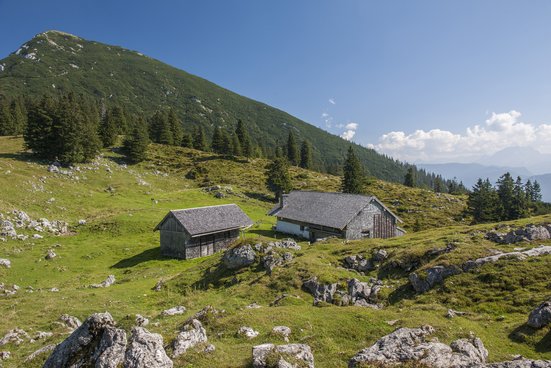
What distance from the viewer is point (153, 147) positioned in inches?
4675

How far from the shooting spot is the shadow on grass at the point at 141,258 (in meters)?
42.0

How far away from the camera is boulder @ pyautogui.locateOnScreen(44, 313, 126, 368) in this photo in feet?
36.0

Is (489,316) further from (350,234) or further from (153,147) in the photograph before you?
(153,147)

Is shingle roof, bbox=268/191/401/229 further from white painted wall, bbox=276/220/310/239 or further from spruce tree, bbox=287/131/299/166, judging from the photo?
spruce tree, bbox=287/131/299/166

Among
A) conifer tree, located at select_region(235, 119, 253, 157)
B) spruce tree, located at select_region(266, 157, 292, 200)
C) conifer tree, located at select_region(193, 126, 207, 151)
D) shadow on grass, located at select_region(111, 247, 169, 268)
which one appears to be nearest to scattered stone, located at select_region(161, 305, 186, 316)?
shadow on grass, located at select_region(111, 247, 169, 268)

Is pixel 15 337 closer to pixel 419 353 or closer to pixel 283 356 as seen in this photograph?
pixel 283 356

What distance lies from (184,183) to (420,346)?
298ft

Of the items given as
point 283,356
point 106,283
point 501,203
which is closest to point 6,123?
point 106,283

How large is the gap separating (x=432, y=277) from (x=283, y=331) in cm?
1363

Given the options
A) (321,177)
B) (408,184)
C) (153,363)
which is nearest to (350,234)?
(153,363)

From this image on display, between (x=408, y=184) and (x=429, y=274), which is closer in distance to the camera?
(x=429, y=274)

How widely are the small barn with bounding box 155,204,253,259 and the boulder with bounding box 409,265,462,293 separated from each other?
103 feet

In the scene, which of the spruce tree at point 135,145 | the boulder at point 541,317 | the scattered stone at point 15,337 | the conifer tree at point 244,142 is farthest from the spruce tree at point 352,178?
the scattered stone at point 15,337

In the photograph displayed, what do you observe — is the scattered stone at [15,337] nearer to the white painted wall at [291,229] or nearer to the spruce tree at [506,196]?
the white painted wall at [291,229]
